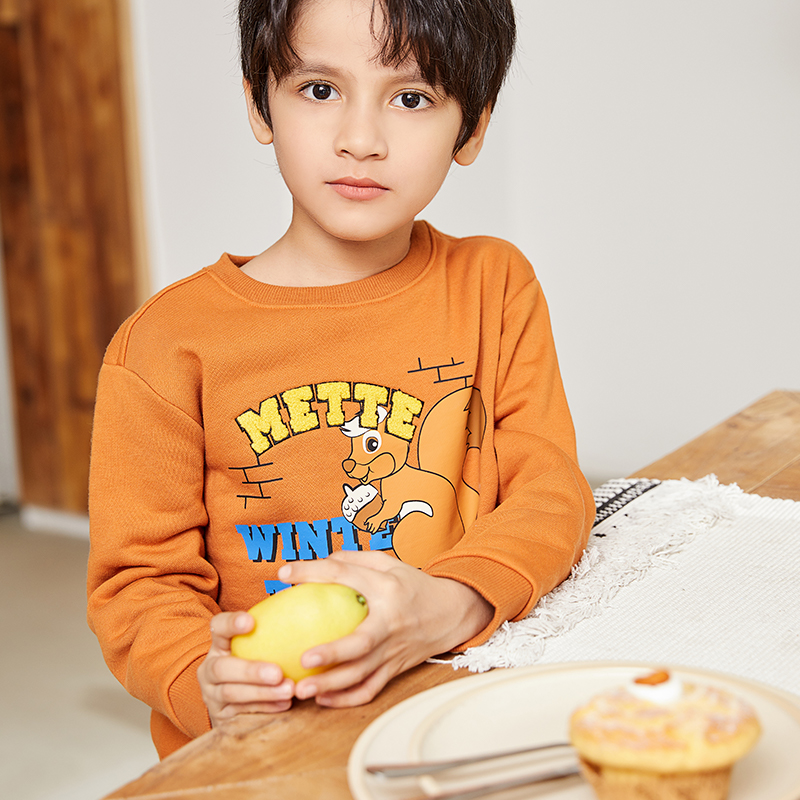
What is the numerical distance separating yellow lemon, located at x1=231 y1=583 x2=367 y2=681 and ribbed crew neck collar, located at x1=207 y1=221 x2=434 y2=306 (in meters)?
0.35

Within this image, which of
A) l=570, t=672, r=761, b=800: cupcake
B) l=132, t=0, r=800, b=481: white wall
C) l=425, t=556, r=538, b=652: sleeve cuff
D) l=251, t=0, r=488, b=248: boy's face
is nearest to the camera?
l=570, t=672, r=761, b=800: cupcake

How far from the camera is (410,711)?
0.47m

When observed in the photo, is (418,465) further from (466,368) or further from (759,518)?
(759,518)

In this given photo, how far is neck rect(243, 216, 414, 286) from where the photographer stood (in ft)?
2.86

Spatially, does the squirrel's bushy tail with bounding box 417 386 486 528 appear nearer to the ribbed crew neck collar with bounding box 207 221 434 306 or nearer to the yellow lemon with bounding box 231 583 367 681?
the ribbed crew neck collar with bounding box 207 221 434 306

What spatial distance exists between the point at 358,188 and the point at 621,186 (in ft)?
→ 7.88

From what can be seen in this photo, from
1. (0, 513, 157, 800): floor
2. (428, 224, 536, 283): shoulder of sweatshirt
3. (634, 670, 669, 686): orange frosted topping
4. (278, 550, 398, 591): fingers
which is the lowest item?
(0, 513, 157, 800): floor

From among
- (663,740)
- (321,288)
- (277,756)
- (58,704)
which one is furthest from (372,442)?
(58,704)

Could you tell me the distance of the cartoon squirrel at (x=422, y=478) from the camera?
0.84 meters

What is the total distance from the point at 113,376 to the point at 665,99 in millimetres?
2509

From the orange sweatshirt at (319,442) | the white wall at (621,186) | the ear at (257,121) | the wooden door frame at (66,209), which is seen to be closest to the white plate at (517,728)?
the orange sweatshirt at (319,442)

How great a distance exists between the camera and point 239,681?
21.1 inches

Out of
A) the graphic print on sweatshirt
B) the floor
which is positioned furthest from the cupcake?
the floor

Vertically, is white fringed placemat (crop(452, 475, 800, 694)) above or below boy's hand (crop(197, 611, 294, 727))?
below
